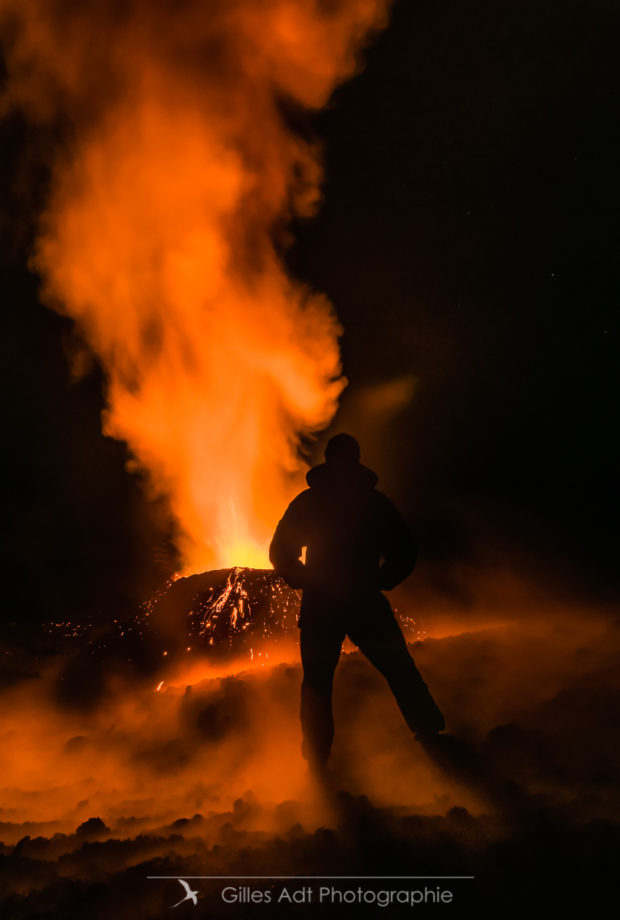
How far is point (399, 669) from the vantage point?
383 centimetres

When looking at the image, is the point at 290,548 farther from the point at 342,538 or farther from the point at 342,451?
the point at 342,451

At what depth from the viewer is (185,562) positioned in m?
14.5

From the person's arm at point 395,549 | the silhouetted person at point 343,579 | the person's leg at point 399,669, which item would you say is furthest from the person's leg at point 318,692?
the person's arm at point 395,549

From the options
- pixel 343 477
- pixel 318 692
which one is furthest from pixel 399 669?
pixel 343 477

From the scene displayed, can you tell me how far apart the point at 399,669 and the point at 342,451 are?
54.0 inches

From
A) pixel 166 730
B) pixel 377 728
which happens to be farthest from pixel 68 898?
pixel 166 730

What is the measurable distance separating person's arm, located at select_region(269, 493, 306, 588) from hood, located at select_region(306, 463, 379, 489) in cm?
20

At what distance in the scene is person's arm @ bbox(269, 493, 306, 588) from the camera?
157 inches

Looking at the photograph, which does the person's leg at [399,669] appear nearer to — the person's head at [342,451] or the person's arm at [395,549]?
the person's arm at [395,549]

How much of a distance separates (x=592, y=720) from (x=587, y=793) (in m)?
0.85

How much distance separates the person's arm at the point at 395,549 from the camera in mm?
4004

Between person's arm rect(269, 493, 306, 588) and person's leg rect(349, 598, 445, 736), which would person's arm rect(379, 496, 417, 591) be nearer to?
person's leg rect(349, 598, 445, 736)

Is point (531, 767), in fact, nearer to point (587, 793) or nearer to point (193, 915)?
point (587, 793)

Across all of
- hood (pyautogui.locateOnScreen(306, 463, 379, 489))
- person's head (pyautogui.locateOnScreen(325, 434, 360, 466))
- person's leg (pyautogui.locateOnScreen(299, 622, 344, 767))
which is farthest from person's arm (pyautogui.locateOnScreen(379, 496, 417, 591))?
person's leg (pyautogui.locateOnScreen(299, 622, 344, 767))
